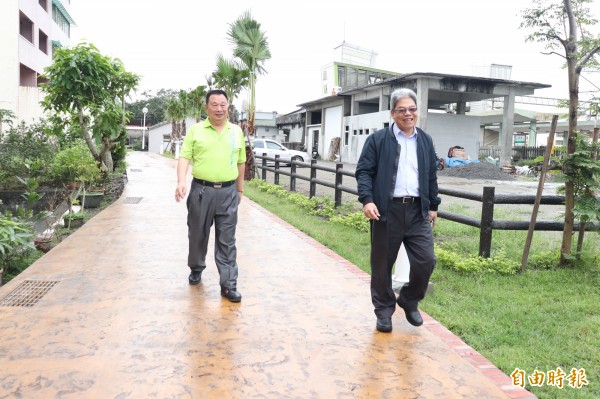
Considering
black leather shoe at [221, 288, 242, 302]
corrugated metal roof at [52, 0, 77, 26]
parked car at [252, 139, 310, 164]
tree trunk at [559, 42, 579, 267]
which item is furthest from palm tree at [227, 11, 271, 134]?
corrugated metal roof at [52, 0, 77, 26]

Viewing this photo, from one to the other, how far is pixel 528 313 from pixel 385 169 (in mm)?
1782

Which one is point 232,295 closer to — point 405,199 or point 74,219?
point 405,199

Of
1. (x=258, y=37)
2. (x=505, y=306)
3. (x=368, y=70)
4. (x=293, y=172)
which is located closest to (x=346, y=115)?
(x=368, y=70)

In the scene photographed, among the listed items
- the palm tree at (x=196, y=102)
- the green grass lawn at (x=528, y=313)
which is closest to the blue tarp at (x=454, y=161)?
the palm tree at (x=196, y=102)

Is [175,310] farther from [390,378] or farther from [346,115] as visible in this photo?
[346,115]

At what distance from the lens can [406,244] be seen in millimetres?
3719

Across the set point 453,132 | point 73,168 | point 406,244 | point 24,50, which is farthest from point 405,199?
point 24,50

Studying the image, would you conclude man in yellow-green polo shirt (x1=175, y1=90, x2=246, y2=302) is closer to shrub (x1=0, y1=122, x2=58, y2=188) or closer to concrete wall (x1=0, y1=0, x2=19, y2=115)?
shrub (x1=0, y1=122, x2=58, y2=188)

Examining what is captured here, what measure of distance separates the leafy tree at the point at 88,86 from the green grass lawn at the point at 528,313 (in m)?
6.88

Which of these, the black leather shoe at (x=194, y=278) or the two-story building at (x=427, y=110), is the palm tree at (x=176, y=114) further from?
the black leather shoe at (x=194, y=278)

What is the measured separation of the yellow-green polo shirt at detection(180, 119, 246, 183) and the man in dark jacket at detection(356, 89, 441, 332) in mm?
1218

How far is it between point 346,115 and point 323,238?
983 inches

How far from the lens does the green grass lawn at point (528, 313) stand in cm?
335

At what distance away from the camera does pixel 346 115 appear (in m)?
31.5
